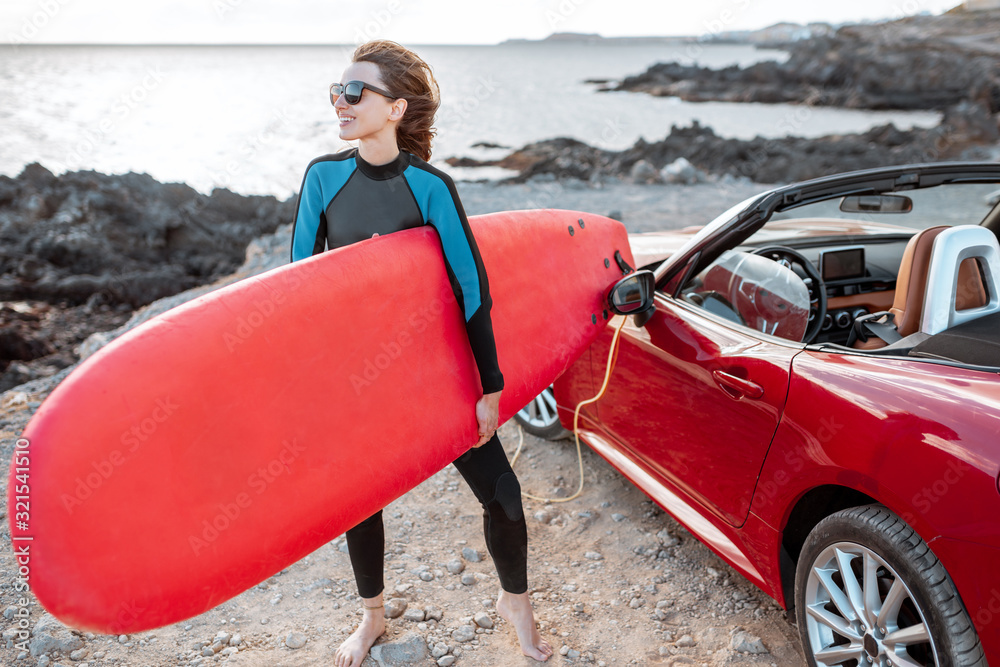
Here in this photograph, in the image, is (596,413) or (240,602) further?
(596,413)

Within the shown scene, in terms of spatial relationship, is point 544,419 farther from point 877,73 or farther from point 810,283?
point 877,73

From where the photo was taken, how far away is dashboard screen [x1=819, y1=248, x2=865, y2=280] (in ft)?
10.6

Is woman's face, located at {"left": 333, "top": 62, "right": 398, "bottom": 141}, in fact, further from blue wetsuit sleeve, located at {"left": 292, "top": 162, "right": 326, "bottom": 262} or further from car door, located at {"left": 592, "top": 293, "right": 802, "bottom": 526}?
car door, located at {"left": 592, "top": 293, "right": 802, "bottom": 526}

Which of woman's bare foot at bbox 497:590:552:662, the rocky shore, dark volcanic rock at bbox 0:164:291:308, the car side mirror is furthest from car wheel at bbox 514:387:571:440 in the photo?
the rocky shore

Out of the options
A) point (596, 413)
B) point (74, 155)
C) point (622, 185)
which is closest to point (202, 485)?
point (596, 413)

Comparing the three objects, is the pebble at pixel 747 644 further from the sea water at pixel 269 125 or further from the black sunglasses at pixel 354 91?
the sea water at pixel 269 125

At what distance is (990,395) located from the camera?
1.59 m

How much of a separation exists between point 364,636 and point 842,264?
276 cm

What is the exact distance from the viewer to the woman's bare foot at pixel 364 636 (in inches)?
89.3

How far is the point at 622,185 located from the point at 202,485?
13.5m

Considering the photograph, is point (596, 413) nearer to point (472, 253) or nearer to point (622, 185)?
point (472, 253)

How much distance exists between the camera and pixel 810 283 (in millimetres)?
2947

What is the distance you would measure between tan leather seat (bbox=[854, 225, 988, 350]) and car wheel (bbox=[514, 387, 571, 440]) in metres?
1.76

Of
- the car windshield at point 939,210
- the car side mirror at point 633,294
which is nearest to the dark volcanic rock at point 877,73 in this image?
the car windshield at point 939,210
